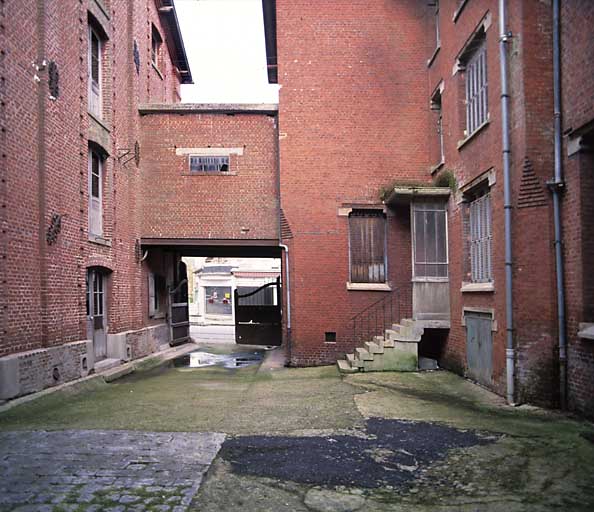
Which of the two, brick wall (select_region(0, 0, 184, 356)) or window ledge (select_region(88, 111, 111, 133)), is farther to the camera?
window ledge (select_region(88, 111, 111, 133))

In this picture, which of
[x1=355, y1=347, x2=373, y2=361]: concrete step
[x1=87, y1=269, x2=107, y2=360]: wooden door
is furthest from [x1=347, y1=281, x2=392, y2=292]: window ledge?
[x1=87, y1=269, x2=107, y2=360]: wooden door

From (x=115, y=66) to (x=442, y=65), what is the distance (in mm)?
8299

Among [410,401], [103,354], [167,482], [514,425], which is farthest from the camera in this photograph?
[103,354]

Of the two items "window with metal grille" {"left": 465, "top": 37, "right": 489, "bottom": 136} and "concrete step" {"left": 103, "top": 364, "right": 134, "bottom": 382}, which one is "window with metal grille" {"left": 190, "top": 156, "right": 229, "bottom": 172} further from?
"window with metal grille" {"left": 465, "top": 37, "right": 489, "bottom": 136}

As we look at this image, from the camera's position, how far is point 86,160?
1302cm

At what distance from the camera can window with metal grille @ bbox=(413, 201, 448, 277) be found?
43.1ft

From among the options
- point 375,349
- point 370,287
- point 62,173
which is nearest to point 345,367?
point 375,349

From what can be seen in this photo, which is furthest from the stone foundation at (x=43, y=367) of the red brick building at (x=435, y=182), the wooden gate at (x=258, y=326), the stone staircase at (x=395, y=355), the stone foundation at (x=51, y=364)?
the wooden gate at (x=258, y=326)

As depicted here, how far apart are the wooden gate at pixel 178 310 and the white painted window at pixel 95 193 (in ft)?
19.2

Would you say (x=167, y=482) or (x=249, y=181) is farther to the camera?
(x=249, y=181)

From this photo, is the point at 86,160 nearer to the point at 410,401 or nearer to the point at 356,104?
the point at 356,104

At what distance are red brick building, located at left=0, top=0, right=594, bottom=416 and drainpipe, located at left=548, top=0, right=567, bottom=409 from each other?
48mm

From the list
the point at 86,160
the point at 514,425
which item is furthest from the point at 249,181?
the point at 514,425

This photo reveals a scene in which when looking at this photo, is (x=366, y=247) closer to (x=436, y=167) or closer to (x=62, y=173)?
(x=436, y=167)
